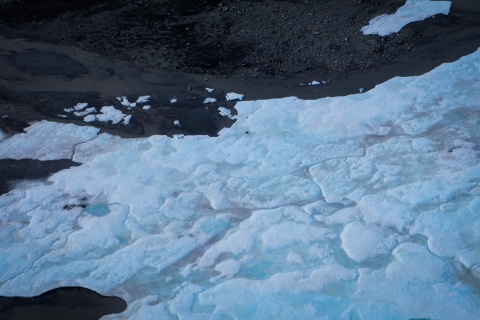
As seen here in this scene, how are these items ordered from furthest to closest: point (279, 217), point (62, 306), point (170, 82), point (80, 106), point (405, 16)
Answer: point (405, 16) → point (170, 82) → point (80, 106) → point (279, 217) → point (62, 306)

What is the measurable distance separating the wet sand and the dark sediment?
4.23 ft

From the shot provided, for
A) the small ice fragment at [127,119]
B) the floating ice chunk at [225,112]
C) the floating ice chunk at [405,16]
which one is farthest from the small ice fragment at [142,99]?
the floating ice chunk at [405,16]

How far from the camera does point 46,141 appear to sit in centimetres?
312

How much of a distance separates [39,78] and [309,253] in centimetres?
281

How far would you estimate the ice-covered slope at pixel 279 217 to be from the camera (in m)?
2.13

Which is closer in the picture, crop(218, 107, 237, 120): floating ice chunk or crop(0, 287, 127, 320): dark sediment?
crop(0, 287, 127, 320): dark sediment

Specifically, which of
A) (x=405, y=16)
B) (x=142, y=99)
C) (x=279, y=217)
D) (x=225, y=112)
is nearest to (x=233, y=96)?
(x=225, y=112)

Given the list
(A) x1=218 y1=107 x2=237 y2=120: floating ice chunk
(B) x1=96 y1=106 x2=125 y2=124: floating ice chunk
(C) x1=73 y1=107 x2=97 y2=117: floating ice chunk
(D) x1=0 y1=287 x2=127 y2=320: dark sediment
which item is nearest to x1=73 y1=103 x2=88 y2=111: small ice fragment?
(C) x1=73 y1=107 x2=97 y2=117: floating ice chunk

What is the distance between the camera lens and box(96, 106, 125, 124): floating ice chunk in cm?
327

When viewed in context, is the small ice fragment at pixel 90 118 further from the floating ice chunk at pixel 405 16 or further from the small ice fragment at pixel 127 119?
the floating ice chunk at pixel 405 16

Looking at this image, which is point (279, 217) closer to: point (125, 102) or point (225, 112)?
point (225, 112)

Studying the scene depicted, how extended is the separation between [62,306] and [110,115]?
5.20 ft

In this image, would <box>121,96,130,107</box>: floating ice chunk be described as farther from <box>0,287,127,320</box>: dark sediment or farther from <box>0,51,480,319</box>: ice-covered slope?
<box>0,287,127,320</box>: dark sediment

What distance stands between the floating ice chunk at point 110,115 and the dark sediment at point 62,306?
4.74 feet
